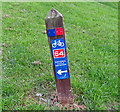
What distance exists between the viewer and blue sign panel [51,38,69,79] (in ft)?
8.29

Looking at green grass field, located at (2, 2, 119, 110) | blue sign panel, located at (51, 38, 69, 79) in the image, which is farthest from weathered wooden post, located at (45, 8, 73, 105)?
green grass field, located at (2, 2, 119, 110)

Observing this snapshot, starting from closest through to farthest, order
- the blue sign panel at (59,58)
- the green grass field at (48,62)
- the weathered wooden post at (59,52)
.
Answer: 1. the weathered wooden post at (59,52)
2. the blue sign panel at (59,58)
3. the green grass field at (48,62)

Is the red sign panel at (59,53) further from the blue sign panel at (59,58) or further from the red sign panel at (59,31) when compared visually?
the red sign panel at (59,31)

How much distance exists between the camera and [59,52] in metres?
2.58

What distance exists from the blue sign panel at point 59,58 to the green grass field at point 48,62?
2.41ft

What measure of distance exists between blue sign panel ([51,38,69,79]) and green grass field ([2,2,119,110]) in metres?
0.73

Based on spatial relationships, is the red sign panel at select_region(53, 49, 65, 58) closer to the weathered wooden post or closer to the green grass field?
the weathered wooden post

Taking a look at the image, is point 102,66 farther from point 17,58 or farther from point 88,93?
point 17,58

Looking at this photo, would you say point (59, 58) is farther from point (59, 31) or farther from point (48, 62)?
point (48, 62)

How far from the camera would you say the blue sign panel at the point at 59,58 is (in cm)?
253

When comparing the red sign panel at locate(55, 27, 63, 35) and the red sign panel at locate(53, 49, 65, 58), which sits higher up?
the red sign panel at locate(55, 27, 63, 35)

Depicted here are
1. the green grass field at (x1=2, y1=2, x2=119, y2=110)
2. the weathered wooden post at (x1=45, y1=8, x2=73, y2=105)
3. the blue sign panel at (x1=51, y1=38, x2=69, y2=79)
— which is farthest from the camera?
the green grass field at (x1=2, y1=2, x2=119, y2=110)

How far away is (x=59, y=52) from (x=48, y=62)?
180cm

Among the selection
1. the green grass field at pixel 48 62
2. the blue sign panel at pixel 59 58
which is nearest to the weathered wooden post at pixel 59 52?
the blue sign panel at pixel 59 58
